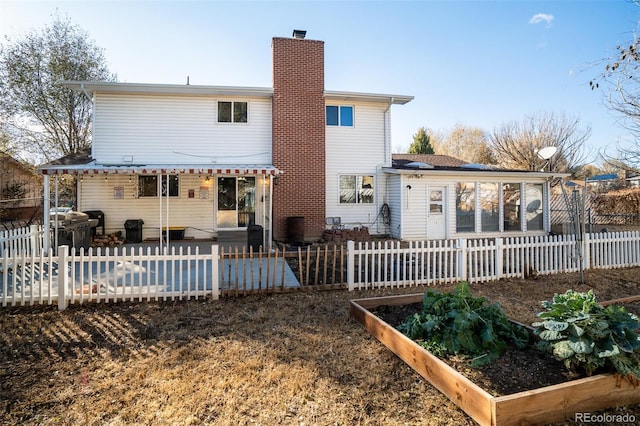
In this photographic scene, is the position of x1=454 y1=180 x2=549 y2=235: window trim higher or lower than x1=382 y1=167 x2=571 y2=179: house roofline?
lower

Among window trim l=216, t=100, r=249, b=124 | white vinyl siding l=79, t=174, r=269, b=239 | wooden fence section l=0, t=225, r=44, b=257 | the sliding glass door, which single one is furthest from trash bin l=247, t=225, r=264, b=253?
window trim l=216, t=100, r=249, b=124

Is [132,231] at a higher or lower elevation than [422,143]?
lower

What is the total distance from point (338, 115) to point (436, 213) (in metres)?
5.96

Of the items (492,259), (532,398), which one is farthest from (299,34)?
(532,398)

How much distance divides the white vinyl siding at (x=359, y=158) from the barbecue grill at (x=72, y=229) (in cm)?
870

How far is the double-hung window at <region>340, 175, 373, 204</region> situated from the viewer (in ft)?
47.1

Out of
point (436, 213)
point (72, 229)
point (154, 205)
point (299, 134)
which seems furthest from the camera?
point (436, 213)

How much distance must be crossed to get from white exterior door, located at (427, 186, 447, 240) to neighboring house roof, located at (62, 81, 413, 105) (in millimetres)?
4098

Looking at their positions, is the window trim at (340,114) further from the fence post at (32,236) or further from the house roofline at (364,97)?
the fence post at (32,236)

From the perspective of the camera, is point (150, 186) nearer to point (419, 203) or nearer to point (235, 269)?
point (235, 269)

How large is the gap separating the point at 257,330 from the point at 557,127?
3387 centimetres

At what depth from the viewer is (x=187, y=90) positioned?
12469 millimetres

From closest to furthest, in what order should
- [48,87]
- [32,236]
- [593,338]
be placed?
[593,338], [32,236], [48,87]

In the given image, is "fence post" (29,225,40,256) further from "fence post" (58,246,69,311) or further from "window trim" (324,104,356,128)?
"window trim" (324,104,356,128)
